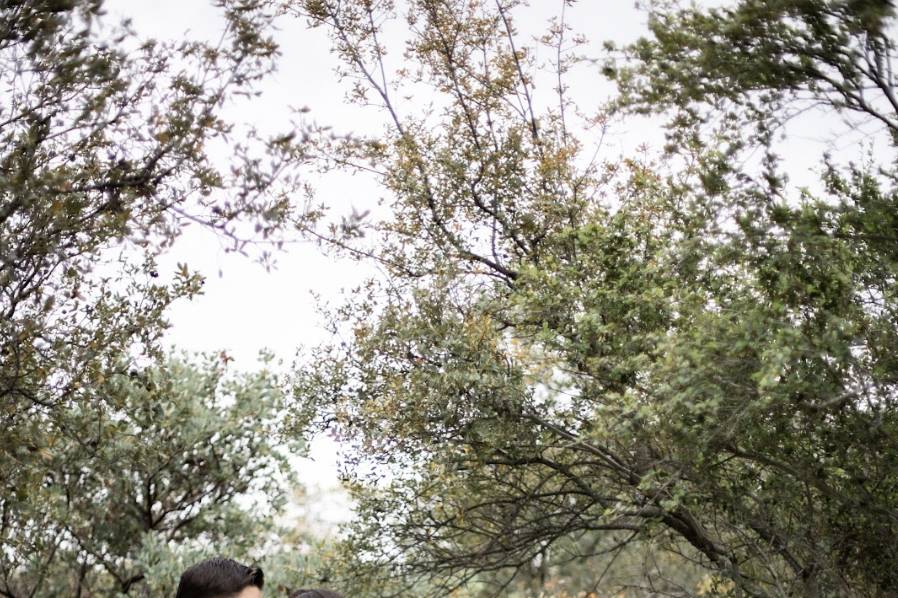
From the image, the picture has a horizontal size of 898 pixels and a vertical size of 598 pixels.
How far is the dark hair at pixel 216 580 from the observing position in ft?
9.09

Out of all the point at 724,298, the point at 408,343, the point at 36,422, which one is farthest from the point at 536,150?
the point at 36,422

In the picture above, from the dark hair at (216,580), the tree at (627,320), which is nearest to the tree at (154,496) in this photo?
the tree at (627,320)

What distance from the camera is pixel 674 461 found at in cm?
922

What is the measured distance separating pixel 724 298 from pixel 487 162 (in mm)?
4197

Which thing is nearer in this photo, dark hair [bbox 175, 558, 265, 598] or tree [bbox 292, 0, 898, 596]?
dark hair [bbox 175, 558, 265, 598]

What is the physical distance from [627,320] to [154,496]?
6.04m

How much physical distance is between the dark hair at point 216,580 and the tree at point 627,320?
17.3ft

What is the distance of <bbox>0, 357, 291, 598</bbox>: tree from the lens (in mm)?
11023

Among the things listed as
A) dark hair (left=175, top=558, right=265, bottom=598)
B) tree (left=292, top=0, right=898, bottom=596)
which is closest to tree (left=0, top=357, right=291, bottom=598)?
tree (left=292, top=0, right=898, bottom=596)

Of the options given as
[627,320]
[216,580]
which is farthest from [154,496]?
[216,580]

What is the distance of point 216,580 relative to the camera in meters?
2.79

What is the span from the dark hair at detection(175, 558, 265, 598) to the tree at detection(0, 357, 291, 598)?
8158 mm

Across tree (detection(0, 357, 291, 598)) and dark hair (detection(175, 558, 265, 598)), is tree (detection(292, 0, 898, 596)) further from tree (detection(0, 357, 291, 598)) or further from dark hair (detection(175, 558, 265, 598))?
dark hair (detection(175, 558, 265, 598))

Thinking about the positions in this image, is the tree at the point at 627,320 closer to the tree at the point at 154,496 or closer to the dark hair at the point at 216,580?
the tree at the point at 154,496
